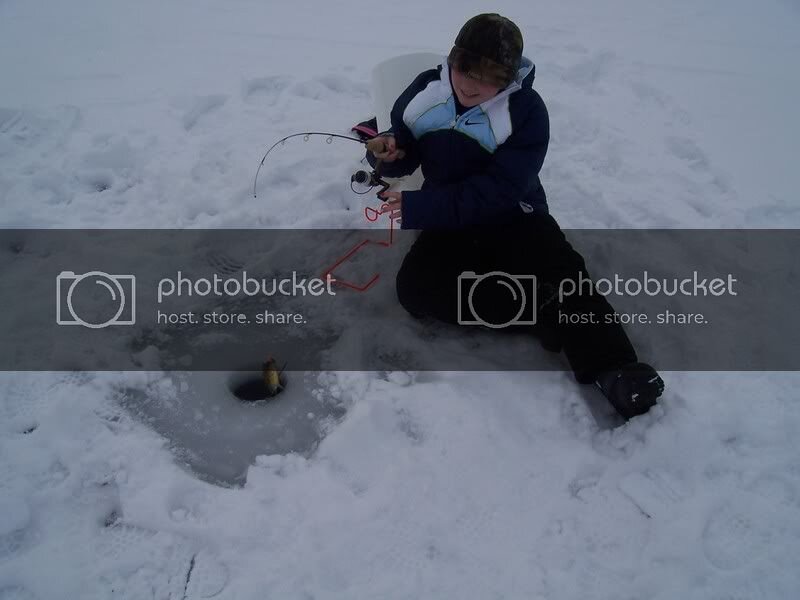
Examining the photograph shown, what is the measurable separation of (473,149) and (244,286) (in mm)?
1282

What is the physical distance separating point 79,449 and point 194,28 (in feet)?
12.6

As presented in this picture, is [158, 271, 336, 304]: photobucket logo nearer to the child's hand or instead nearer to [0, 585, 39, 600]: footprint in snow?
the child's hand

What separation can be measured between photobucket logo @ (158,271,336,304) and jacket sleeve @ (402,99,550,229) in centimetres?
61

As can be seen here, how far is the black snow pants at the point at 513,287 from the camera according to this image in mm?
2230

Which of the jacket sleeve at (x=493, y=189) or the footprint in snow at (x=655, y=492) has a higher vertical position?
the jacket sleeve at (x=493, y=189)

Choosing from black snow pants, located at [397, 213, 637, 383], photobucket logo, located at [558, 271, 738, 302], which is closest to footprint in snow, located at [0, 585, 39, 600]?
black snow pants, located at [397, 213, 637, 383]

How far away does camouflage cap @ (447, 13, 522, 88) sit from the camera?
2.01 meters

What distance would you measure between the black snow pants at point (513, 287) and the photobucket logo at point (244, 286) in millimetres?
455

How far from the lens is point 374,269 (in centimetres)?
286

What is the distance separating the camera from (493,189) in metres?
2.36

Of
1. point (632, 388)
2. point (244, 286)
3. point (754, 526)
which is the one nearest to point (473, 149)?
point (632, 388)

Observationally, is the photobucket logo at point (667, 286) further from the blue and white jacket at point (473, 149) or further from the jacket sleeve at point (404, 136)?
the jacket sleeve at point (404, 136)

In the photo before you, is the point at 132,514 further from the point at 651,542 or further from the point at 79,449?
the point at 651,542

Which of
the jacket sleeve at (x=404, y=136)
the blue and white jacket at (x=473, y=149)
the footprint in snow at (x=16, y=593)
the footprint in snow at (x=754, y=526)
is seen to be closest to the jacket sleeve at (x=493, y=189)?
the blue and white jacket at (x=473, y=149)
